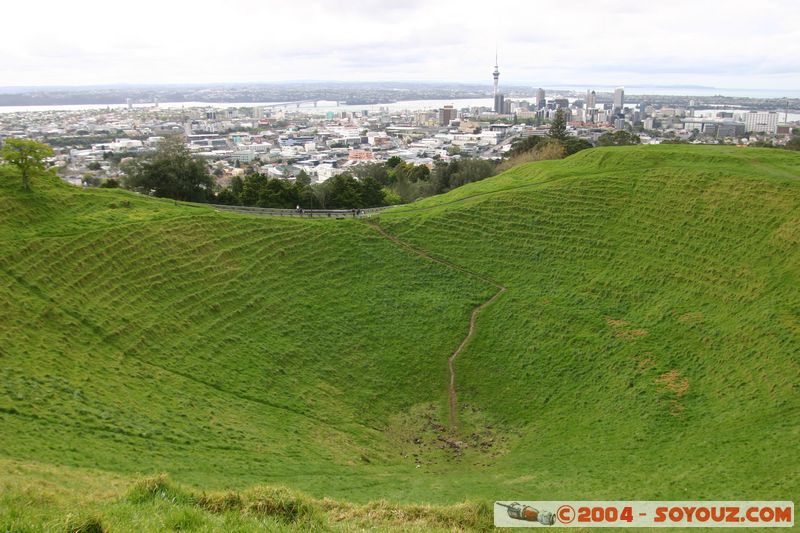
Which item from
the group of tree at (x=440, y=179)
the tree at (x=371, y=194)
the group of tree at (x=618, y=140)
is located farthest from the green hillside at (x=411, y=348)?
the group of tree at (x=618, y=140)

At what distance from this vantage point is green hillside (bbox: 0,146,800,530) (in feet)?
57.5

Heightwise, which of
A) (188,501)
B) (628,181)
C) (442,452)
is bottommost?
(442,452)

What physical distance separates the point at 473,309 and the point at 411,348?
5.01m

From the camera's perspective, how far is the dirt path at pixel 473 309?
1013 inches

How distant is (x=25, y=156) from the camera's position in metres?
32.0

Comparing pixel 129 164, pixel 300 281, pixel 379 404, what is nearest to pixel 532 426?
pixel 379 404

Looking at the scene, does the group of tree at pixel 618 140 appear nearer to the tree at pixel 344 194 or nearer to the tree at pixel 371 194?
the tree at pixel 371 194

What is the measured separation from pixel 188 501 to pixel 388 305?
21.5 metres

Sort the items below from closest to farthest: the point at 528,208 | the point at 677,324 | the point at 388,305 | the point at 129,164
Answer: the point at 677,324 < the point at 388,305 < the point at 528,208 < the point at 129,164

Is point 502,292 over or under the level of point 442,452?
over

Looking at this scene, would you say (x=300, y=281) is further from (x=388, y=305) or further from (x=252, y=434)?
(x=252, y=434)

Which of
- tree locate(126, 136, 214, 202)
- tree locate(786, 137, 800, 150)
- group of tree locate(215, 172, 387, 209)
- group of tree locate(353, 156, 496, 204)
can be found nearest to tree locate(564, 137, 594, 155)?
group of tree locate(353, 156, 496, 204)

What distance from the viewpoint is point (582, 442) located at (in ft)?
72.2

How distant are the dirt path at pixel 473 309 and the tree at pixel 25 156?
20056 mm
